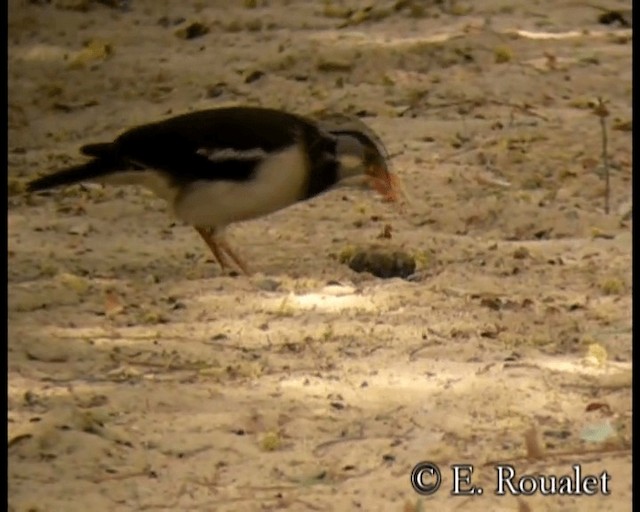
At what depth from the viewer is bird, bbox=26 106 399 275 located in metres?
5.33

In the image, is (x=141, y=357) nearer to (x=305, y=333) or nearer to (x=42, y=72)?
(x=305, y=333)

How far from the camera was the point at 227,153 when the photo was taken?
529 centimetres

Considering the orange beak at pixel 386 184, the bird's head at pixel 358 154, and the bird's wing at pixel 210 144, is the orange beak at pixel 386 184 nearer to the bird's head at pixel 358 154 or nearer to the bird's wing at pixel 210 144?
the bird's head at pixel 358 154

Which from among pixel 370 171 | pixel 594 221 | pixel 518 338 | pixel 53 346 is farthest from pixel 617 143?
pixel 53 346

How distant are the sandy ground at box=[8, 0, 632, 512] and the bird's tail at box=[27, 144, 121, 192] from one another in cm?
22

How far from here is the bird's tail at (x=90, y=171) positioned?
17.7ft

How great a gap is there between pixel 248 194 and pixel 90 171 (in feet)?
1.73

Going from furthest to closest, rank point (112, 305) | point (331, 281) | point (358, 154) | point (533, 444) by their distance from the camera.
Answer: point (358, 154)
point (331, 281)
point (112, 305)
point (533, 444)

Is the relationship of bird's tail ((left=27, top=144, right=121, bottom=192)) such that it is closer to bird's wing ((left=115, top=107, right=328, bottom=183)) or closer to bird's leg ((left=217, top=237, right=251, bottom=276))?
bird's wing ((left=115, top=107, right=328, bottom=183))

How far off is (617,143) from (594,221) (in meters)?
0.66

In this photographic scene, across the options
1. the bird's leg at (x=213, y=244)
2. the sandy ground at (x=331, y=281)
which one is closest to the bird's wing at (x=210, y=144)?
the bird's leg at (x=213, y=244)

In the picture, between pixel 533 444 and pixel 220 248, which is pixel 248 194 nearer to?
pixel 220 248

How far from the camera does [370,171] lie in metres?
5.70

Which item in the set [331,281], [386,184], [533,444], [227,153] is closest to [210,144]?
[227,153]
